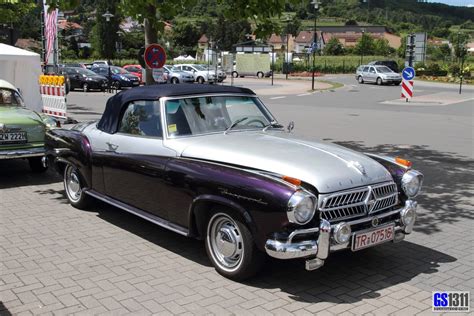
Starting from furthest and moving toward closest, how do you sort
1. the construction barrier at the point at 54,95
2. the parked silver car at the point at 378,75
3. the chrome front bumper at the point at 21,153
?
the parked silver car at the point at 378,75
the construction barrier at the point at 54,95
the chrome front bumper at the point at 21,153

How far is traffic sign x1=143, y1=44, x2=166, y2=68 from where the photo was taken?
11.3 metres

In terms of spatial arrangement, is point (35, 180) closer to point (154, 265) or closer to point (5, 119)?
→ point (5, 119)

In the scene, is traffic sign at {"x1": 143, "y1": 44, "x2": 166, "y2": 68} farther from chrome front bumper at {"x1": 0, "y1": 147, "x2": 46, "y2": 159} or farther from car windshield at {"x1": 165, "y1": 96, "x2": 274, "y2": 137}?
car windshield at {"x1": 165, "y1": 96, "x2": 274, "y2": 137}

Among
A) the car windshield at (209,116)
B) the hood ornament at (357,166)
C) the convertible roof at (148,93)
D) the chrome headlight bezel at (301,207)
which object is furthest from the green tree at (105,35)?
the chrome headlight bezel at (301,207)

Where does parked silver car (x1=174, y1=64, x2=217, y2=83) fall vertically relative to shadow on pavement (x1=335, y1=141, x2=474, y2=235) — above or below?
above

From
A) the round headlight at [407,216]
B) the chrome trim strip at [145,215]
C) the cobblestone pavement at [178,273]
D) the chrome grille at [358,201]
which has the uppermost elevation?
the chrome grille at [358,201]

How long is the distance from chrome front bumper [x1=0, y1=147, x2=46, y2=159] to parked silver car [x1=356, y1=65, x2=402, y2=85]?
129 ft

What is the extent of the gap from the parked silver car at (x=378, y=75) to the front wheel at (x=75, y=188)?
40191 millimetres

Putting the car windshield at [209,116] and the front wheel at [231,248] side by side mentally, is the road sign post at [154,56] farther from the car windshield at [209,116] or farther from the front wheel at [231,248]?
the front wheel at [231,248]

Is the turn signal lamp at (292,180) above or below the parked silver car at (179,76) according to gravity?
below

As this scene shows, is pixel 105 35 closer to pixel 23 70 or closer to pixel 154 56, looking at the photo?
pixel 23 70

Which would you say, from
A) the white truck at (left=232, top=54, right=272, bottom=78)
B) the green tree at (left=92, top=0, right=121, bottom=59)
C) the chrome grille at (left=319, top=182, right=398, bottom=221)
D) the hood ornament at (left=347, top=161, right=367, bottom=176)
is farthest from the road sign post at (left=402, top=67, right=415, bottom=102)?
the green tree at (left=92, top=0, right=121, bottom=59)

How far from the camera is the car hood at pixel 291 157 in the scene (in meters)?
4.19

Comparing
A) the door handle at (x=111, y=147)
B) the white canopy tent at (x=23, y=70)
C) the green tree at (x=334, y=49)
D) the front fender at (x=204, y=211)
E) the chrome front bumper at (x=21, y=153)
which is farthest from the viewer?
the green tree at (x=334, y=49)
